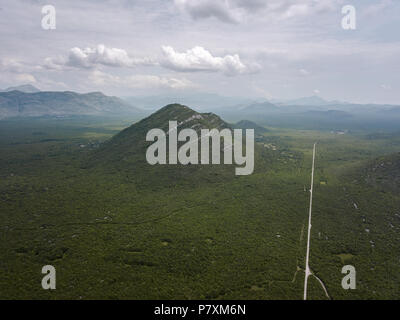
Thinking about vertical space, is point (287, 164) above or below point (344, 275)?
above

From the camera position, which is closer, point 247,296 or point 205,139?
point 247,296

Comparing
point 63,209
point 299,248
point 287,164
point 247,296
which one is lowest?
point 247,296

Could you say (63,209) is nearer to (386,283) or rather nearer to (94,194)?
(94,194)

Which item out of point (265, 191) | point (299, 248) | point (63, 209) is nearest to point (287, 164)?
point (265, 191)
